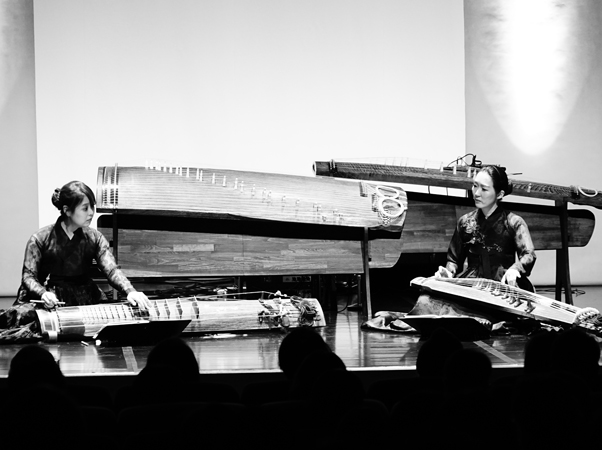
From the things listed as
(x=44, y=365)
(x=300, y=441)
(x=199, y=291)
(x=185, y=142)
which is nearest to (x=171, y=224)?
(x=199, y=291)

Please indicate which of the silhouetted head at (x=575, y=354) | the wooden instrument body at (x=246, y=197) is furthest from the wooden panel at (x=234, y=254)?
the silhouetted head at (x=575, y=354)

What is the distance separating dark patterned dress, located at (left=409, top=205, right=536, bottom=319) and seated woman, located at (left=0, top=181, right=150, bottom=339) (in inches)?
70.7

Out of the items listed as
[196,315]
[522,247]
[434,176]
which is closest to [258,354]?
[196,315]

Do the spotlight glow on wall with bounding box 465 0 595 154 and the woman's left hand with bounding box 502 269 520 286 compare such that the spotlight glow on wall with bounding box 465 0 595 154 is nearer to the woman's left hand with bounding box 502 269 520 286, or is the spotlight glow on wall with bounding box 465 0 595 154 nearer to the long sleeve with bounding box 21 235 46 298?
the woman's left hand with bounding box 502 269 520 286

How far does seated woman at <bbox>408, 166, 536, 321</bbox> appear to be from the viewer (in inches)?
167

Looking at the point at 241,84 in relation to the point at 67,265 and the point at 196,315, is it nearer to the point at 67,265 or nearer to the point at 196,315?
the point at 67,265

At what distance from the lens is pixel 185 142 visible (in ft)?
19.4

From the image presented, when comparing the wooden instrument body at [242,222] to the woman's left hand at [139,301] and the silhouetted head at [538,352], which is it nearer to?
the woman's left hand at [139,301]

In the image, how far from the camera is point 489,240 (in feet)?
→ 14.2

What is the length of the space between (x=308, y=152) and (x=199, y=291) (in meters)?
1.45

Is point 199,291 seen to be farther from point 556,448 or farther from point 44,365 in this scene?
point 556,448

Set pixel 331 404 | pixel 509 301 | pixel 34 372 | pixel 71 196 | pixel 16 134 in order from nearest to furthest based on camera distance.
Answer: pixel 331 404
pixel 34 372
pixel 509 301
pixel 71 196
pixel 16 134

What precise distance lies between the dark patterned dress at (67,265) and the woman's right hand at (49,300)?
17 cm

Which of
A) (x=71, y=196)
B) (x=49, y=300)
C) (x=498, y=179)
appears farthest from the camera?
(x=498, y=179)
